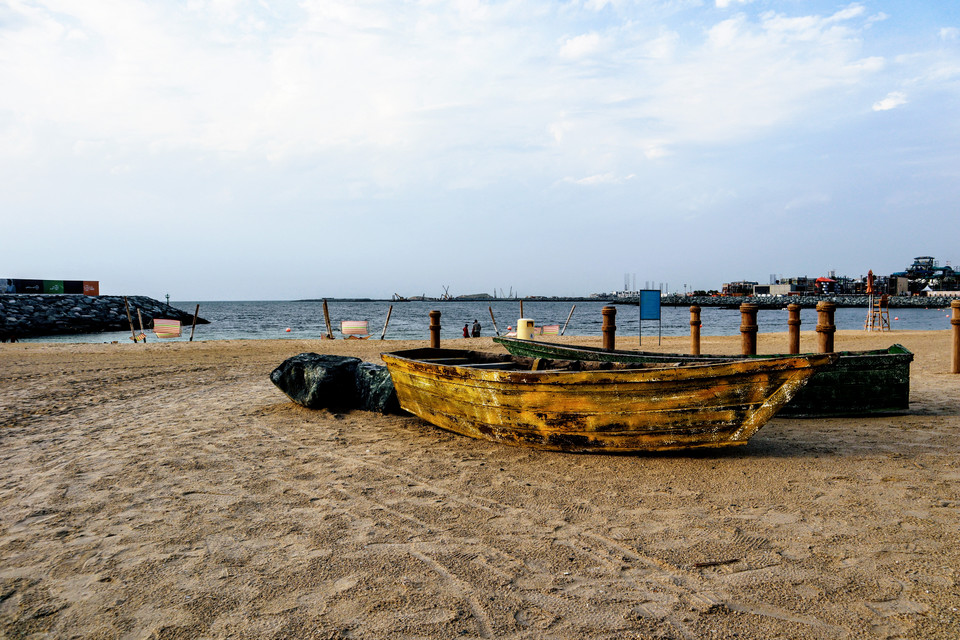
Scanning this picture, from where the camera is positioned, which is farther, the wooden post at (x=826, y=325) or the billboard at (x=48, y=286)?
the billboard at (x=48, y=286)

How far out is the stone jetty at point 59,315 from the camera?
124ft

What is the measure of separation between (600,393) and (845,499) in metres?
1.93

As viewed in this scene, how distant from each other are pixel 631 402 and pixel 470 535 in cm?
208

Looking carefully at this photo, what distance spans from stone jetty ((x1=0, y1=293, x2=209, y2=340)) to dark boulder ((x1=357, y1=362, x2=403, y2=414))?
38.1 metres

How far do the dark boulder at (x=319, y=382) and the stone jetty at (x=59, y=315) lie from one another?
37.3 metres

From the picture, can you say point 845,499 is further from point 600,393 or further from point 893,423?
point 893,423

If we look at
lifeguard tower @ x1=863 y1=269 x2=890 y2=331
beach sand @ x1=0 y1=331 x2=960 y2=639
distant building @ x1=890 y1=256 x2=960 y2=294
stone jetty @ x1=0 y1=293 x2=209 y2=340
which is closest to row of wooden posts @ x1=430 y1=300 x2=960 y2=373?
beach sand @ x1=0 y1=331 x2=960 y2=639

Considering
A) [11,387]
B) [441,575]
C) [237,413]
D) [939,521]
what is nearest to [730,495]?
[939,521]

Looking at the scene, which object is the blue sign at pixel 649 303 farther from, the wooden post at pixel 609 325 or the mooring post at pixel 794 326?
the mooring post at pixel 794 326

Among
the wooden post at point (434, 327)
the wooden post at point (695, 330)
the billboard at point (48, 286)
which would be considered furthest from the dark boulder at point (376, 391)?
the billboard at point (48, 286)

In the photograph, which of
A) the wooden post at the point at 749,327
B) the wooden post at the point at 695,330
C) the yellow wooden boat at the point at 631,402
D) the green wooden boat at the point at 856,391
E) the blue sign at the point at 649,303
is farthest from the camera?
the blue sign at the point at 649,303

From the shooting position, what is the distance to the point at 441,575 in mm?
3000

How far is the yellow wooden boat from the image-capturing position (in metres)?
4.65

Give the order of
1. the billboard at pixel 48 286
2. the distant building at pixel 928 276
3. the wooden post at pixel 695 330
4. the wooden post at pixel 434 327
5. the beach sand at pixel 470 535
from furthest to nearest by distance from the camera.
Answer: the distant building at pixel 928 276 → the billboard at pixel 48 286 → the wooden post at pixel 434 327 → the wooden post at pixel 695 330 → the beach sand at pixel 470 535
